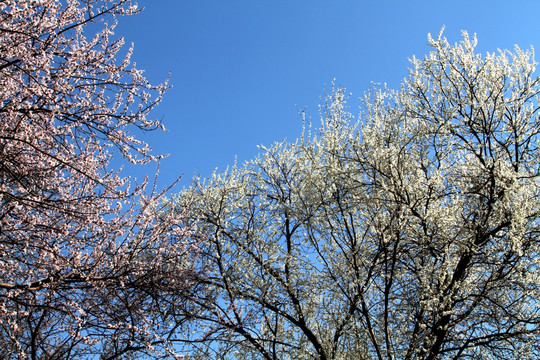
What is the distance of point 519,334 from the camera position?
5758 millimetres

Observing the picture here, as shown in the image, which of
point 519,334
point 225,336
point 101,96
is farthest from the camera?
point 225,336

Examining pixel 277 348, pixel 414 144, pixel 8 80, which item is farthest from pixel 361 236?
pixel 8 80

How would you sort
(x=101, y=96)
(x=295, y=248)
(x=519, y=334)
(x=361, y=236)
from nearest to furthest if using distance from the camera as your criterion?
(x=101, y=96), (x=519, y=334), (x=361, y=236), (x=295, y=248)

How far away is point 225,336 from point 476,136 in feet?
16.0

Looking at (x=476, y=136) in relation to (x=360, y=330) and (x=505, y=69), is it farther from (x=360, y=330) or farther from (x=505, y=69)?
(x=360, y=330)

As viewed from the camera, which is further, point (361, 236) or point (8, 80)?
point (361, 236)

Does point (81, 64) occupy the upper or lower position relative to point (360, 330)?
upper

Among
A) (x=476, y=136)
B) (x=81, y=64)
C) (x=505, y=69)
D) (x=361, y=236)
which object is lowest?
(x=81, y=64)

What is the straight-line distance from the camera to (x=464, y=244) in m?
5.88

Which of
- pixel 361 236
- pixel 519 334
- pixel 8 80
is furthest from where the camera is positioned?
pixel 361 236

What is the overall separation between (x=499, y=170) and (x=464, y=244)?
1166mm

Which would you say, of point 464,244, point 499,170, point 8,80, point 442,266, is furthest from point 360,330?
point 8,80

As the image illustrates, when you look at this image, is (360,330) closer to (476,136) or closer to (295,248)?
(295,248)

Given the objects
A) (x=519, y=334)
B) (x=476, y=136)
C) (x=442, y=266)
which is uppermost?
(x=476, y=136)
